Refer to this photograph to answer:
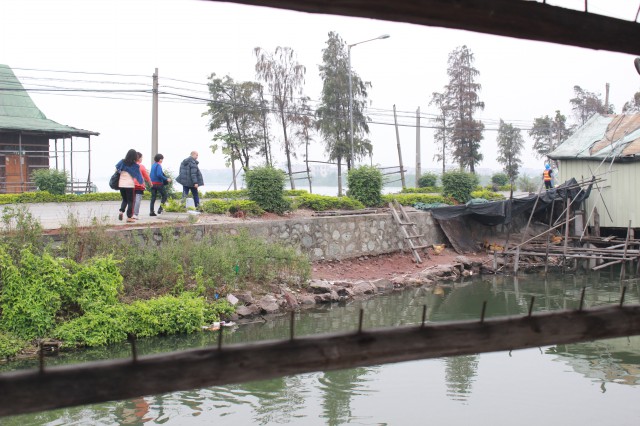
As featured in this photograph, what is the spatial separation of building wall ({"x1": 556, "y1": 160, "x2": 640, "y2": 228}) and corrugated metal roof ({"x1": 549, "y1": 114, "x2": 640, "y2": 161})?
0.33m

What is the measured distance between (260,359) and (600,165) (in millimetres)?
19188

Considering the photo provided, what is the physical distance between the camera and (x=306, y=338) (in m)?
2.90

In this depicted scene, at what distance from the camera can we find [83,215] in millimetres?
17297

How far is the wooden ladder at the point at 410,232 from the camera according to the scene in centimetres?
1895

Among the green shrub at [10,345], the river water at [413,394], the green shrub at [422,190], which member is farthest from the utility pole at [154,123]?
the green shrub at [10,345]

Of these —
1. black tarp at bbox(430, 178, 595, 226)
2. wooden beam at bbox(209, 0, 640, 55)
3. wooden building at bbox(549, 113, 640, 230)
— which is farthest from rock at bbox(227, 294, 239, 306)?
wooden building at bbox(549, 113, 640, 230)

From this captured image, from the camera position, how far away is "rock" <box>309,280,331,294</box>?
1444 cm

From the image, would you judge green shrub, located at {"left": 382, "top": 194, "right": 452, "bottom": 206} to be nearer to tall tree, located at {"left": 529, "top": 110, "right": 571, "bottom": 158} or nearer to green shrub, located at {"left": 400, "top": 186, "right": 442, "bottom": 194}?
green shrub, located at {"left": 400, "top": 186, "right": 442, "bottom": 194}

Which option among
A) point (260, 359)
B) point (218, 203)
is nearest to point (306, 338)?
point (260, 359)

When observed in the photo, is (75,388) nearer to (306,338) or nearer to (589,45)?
(306,338)

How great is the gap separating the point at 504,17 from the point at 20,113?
32.8 m

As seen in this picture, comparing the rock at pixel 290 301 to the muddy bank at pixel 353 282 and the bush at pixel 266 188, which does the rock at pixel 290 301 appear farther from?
the bush at pixel 266 188

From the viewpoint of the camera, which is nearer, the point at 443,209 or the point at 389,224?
the point at 389,224

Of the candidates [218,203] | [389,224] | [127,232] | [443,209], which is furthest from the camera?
[443,209]
